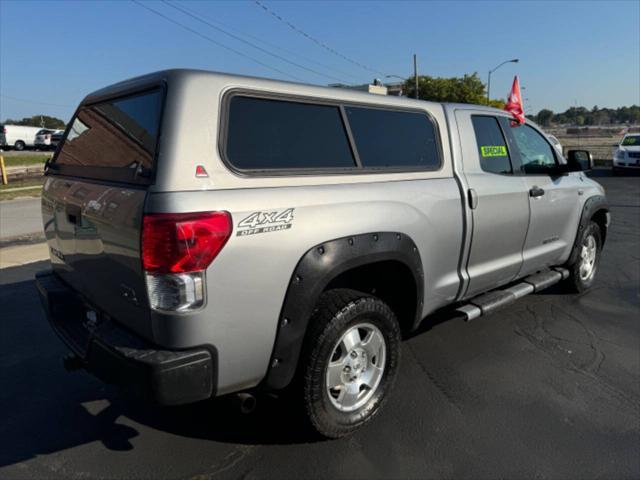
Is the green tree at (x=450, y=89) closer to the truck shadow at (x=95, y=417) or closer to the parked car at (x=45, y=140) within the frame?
the parked car at (x=45, y=140)

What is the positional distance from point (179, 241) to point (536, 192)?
3.24m

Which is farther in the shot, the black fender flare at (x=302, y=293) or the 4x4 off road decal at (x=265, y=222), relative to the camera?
the black fender flare at (x=302, y=293)

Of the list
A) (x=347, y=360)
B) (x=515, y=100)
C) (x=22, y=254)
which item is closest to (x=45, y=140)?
(x=22, y=254)

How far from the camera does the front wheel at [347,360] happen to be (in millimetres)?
2666

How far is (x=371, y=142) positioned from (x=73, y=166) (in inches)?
74.3

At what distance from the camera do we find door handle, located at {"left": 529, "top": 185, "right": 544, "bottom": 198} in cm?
421

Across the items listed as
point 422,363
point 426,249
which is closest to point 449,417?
point 422,363

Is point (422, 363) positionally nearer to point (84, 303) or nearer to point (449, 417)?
point (449, 417)

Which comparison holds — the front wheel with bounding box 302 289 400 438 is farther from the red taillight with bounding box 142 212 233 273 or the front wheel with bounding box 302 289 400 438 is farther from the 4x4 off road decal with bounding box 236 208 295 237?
the red taillight with bounding box 142 212 233 273

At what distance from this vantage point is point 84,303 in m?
2.94

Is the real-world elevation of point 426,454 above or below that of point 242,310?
below

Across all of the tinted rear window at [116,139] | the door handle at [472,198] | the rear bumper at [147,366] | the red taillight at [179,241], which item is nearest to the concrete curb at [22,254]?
the tinted rear window at [116,139]

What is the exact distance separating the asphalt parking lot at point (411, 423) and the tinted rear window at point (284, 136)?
1446mm

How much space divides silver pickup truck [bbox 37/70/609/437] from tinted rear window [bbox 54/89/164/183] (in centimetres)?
2
